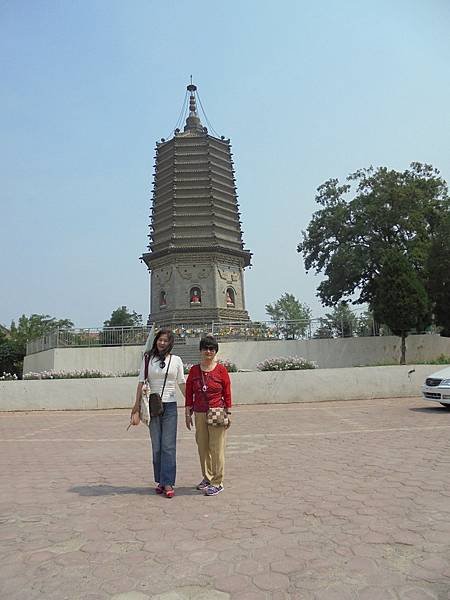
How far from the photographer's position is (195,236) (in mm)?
31703

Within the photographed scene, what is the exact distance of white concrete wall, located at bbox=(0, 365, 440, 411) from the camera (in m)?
14.7

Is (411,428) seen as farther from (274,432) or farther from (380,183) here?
(380,183)

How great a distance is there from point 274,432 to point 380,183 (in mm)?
19632

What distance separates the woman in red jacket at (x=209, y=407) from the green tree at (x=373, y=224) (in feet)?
66.4

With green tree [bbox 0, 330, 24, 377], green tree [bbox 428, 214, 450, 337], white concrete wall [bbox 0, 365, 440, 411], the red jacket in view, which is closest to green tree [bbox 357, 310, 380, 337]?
green tree [bbox 428, 214, 450, 337]

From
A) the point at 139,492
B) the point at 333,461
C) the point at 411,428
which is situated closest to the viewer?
the point at 139,492

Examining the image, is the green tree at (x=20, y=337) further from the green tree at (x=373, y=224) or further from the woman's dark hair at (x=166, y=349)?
the woman's dark hair at (x=166, y=349)

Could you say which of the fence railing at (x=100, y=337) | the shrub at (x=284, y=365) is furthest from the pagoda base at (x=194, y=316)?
the shrub at (x=284, y=365)

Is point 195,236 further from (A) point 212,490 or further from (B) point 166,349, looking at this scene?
(A) point 212,490

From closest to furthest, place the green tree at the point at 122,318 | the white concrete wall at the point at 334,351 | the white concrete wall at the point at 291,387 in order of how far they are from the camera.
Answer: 1. the white concrete wall at the point at 291,387
2. the white concrete wall at the point at 334,351
3. the green tree at the point at 122,318

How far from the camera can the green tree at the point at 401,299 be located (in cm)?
1972

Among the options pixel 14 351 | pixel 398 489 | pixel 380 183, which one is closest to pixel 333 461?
pixel 398 489

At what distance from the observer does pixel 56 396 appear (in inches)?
597

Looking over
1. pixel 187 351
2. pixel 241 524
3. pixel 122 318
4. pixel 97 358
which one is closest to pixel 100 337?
pixel 97 358
